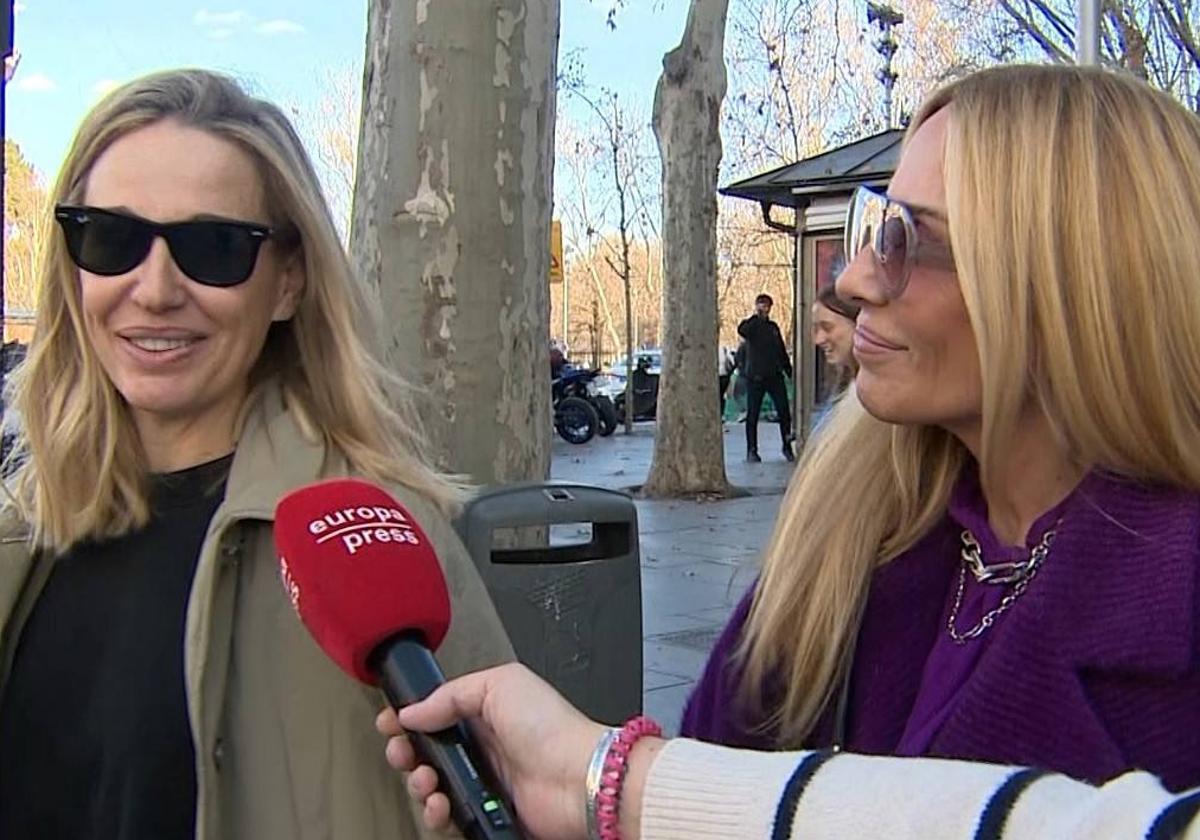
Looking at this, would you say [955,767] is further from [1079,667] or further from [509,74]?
Result: [509,74]

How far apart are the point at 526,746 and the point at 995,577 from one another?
682 mm

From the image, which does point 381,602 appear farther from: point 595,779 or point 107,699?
point 107,699

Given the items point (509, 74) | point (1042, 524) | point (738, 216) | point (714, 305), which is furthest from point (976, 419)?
point (738, 216)

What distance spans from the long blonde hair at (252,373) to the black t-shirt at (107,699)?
0.07 meters

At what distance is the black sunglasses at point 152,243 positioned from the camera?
6.50 feet

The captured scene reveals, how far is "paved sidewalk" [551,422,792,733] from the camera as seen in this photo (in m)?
6.38

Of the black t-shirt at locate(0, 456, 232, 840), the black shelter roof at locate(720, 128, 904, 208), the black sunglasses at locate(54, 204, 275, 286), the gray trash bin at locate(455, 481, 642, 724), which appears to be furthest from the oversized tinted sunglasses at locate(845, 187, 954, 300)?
the black shelter roof at locate(720, 128, 904, 208)

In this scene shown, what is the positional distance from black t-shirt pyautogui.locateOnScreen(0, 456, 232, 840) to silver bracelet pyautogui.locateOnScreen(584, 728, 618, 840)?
0.74 m

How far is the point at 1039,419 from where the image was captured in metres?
1.69

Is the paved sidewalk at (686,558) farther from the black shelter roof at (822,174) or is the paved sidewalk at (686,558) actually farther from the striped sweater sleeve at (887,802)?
the black shelter roof at (822,174)

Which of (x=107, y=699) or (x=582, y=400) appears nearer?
(x=107, y=699)

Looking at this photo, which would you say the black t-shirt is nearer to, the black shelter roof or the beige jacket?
the beige jacket

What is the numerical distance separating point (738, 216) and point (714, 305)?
81.9 ft

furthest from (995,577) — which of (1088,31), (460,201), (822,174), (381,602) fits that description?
(822,174)
